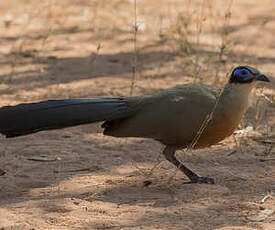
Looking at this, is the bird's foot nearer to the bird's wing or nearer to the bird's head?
the bird's wing

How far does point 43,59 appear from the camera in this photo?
7793 mm

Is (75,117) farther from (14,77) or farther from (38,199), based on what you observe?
(14,77)

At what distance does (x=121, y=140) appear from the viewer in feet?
17.8

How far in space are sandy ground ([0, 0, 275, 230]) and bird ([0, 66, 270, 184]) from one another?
292 millimetres

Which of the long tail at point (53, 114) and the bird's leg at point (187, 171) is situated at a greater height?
the long tail at point (53, 114)

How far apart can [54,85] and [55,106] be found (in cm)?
277

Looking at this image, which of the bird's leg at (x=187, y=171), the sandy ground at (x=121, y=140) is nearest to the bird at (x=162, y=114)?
the bird's leg at (x=187, y=171)

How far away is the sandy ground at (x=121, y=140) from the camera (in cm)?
385

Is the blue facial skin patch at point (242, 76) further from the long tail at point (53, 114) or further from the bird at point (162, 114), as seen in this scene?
the long tail at point (53, 114)

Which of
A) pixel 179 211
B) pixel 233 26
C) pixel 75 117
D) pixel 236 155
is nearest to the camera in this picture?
pixel 179 211

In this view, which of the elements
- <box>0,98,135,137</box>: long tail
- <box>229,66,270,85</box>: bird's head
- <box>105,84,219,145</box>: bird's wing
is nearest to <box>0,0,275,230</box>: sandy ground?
<box>105,84,219,145</box>: bird's wing

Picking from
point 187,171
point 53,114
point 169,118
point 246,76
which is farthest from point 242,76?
point 53,114

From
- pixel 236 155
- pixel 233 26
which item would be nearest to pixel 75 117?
pixel 236 155

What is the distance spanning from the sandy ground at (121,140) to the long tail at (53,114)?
45 cm
